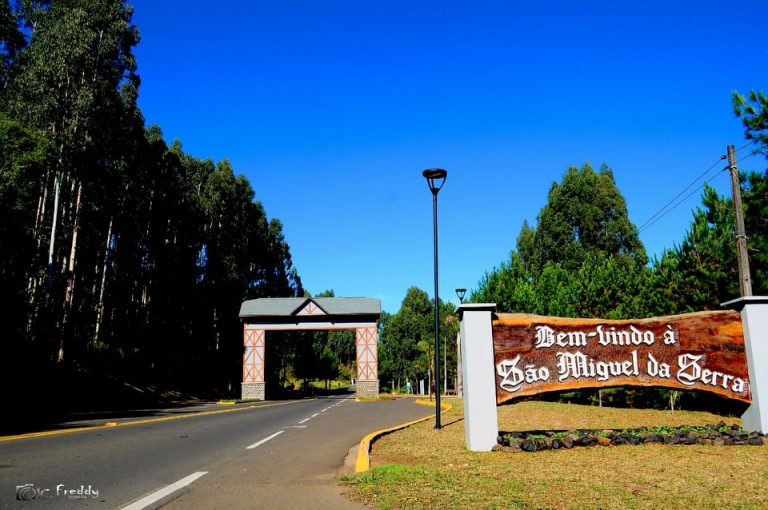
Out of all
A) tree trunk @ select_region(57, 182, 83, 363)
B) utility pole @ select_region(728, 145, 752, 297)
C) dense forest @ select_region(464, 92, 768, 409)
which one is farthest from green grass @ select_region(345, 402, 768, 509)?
tree trunk @ select_region(57, 182, 83, 363)

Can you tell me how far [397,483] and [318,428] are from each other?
8.48 metres

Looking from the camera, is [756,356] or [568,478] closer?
[568,478]

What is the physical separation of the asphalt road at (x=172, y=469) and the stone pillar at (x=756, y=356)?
795 cm

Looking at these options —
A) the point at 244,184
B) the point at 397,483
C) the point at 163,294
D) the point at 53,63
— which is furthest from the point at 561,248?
the point at 397,483

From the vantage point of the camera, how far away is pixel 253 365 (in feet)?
133

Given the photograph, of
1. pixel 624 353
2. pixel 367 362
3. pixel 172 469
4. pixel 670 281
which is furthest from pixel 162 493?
pixel 367 362

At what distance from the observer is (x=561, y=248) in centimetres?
4500

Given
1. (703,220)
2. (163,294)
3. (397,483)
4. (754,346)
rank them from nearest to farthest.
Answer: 1. (397,483)
2. (754,346)
3. (703,220)
4. (163,294)

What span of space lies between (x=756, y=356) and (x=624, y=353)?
2.52m

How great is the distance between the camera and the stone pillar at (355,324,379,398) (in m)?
40.7

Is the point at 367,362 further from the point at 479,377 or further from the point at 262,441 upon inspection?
the point at 479,377

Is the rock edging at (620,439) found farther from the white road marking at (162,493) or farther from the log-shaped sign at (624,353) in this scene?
the white road marking at (162,493)

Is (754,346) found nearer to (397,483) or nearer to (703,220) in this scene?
(397,483)

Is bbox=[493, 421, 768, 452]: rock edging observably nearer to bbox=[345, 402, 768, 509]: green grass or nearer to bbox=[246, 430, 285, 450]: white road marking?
bbox=[345, 402, 768, 509]: green grass
